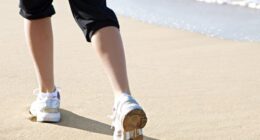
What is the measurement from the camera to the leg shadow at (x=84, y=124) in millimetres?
2547

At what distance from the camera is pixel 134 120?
80.4 inches

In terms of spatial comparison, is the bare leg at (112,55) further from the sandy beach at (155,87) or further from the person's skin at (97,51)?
the sandy beach at (155,87)

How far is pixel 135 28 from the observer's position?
5090mm

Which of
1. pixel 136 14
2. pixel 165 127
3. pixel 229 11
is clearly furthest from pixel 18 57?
pixel 229 11

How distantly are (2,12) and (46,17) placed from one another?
124 inches

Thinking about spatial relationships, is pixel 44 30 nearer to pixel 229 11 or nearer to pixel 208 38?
pixel 208 38

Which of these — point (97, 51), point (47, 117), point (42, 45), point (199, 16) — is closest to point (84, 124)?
point (47, 117)

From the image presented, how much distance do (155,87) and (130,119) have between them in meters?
1.14

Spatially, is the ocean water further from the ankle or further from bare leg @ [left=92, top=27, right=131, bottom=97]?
bare leg @ [left=92, top=27, right=131, bottom=97]

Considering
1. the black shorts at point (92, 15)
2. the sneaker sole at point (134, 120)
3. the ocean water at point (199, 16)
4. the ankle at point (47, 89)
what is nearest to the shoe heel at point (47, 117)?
the ankle at point (47, 89)

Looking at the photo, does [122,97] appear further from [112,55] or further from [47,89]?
[47,89]

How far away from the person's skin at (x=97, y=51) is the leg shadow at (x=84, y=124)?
6.1 inches

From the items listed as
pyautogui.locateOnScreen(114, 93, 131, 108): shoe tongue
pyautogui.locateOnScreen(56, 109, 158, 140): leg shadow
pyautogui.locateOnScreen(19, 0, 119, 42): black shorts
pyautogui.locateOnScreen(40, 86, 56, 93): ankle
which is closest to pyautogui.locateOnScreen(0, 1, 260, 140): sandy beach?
pyautogui.locateOnScreen(56, 109, 158, 140): leg shadow

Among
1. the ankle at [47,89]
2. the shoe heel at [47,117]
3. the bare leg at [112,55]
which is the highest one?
the bare leg at [112,55]
